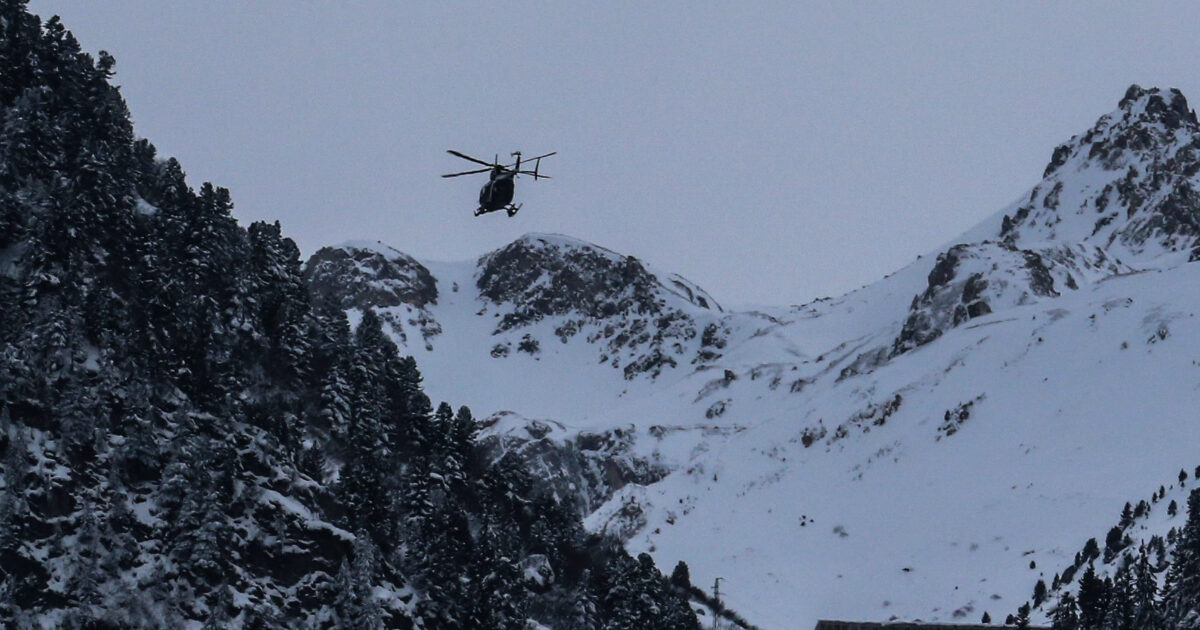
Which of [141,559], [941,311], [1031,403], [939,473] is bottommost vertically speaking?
[141,559]

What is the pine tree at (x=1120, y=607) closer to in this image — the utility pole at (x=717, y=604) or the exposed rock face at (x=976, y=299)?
the utility pole at (x=717, y=604)

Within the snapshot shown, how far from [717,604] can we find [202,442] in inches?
2285

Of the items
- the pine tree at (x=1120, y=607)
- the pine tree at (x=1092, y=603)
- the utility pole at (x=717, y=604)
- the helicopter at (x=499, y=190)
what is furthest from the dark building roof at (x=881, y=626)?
the helicopter at (x=499, y=190)

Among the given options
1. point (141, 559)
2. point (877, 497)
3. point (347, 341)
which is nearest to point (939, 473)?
point (877, 497)

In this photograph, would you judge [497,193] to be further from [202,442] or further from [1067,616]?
[1067,616]

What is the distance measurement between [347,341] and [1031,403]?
83.8 m

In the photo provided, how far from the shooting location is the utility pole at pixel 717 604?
115875 mm

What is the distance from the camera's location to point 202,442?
259ft

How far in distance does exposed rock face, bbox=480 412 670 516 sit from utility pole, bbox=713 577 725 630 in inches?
2020

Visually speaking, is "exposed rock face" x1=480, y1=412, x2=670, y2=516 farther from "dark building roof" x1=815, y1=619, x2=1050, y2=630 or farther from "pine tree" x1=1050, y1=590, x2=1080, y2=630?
"pine tree" x1=1050, y1=590, x2=1080, y2=630

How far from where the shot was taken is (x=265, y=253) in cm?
9738

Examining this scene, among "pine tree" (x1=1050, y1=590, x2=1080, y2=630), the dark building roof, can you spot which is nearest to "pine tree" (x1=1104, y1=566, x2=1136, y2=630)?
"pine tree" (x1=1050, y1=590, x2=1080, y2=630)

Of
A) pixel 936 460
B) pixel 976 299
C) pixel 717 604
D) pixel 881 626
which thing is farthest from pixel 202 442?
pixel 976 299

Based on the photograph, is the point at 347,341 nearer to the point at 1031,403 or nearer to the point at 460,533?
the point at 460,533
